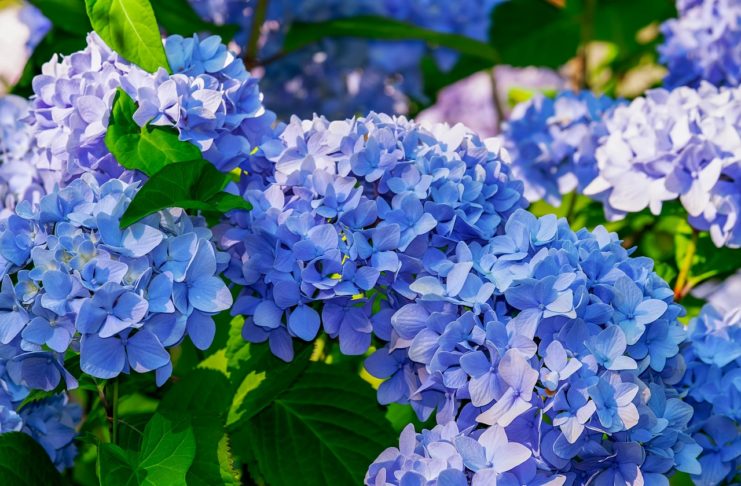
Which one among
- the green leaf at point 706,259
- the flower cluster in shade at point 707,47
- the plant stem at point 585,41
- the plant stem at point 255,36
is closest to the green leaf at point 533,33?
the plant stem at point 585,41

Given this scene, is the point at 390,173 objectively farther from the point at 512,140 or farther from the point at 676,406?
the point at 512,140

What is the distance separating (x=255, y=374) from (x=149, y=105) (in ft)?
0.79

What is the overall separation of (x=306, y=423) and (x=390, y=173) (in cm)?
24

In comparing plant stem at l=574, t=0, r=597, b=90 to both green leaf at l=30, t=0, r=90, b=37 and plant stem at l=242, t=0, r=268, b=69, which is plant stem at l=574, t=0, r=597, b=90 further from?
green leaf at l=30, t=0, r=90, b=37

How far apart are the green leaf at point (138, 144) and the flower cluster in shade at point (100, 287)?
40 millimetres

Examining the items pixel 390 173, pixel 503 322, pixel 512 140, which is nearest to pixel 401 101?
pixel 512 140

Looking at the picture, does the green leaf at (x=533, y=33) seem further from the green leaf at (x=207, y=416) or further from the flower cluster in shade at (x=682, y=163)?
the green leaf at (x=207, y=416)

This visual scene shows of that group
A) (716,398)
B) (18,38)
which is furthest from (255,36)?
(18,38)

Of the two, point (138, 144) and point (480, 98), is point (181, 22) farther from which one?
point (480, 98)

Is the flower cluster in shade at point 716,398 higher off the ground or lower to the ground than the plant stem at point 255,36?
higher

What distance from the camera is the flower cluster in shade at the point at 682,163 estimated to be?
100 cm

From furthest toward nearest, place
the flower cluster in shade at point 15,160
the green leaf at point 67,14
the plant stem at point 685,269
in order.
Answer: the green leaf at point 67,14 < the plant stem at point 685,269 < the flower cluster in shade at point 15,160

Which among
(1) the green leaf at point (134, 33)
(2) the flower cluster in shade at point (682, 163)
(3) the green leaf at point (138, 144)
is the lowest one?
(2) the flower cluster in shade at point (682, 163)

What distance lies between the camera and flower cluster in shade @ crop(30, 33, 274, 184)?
83 centimetres
